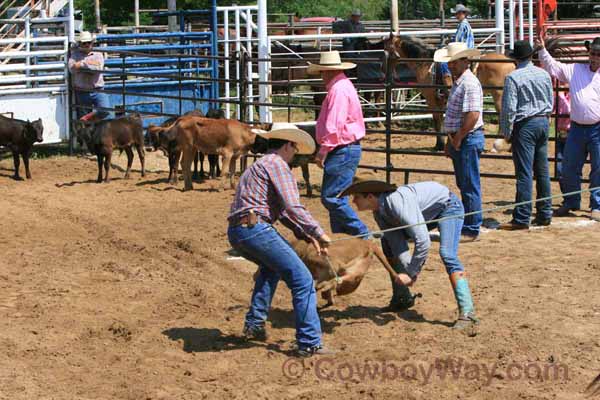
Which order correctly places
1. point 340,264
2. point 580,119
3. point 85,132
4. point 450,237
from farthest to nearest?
point 85,132, point 580,119, point 340,264, point 450,237

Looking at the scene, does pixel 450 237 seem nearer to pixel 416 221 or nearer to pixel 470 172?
pixel 416 221

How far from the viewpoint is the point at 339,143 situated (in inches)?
333

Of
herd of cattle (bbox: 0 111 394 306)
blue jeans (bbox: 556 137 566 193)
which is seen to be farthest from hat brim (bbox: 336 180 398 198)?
blue jeans (bbox: 556 137 566 193)

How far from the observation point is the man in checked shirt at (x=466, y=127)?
9430 mm

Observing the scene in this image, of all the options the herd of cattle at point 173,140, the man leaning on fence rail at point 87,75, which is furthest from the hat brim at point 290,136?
the man leaning on fence rail at point 87,75

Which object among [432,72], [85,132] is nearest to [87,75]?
[85,132]

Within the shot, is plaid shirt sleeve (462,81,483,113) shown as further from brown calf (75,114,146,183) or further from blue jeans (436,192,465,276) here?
brown calf (75,114,146,183)

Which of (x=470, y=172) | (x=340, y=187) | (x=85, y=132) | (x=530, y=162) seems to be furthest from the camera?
(x=85, y=132)

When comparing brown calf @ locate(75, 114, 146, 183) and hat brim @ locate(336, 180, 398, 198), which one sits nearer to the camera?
hat brim @ locate(336, 180, 398, 198)

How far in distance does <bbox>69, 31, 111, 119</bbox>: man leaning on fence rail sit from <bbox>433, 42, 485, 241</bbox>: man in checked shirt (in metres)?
7.58

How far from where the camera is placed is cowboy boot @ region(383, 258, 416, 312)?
7406 millimetres

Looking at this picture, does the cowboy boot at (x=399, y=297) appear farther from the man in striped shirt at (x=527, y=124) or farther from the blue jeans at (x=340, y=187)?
the man in striped shirt at (x=527, y=124)

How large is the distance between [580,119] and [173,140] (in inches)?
215

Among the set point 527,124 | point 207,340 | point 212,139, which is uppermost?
point 527,124
